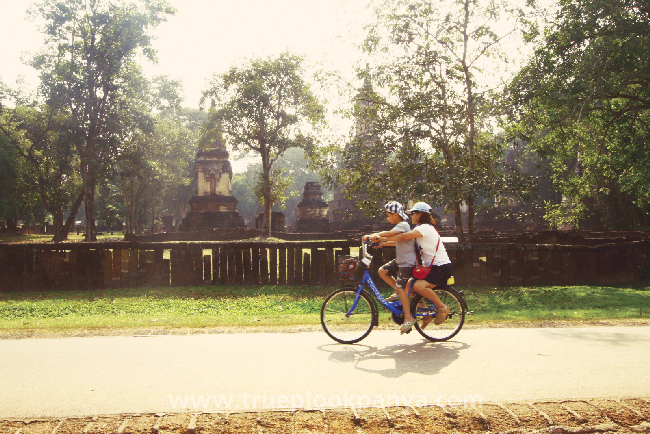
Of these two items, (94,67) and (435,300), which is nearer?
(435,300)

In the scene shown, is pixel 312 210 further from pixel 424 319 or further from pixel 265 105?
pixel 424 319

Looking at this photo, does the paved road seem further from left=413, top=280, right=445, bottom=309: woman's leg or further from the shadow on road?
left=413, top=280, right=445, bottom=309: woman's leg

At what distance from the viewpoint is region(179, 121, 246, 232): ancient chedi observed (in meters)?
41.3

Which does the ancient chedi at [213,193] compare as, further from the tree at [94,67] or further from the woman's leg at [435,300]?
the woman's leg at [435,300]

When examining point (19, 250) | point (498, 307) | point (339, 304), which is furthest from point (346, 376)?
point (19, 250)

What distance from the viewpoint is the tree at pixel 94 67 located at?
29.0 metres

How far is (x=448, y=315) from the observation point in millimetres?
6117

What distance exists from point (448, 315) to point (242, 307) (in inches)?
185

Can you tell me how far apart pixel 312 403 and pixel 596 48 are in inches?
539

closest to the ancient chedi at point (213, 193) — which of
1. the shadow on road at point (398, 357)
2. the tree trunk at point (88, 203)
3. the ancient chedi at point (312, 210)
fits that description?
the ancient chedi at point (312, 210)

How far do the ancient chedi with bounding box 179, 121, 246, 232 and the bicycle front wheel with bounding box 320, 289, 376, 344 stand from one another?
3528 centimetres

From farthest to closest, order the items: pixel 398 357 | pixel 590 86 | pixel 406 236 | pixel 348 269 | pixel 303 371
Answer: pixel 590 86 < pixel 348 269 < pixel 406 236 < pixel 398 357 < pixel 303 371

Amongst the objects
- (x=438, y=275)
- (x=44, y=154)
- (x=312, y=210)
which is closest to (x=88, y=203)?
(x=44, y=154)

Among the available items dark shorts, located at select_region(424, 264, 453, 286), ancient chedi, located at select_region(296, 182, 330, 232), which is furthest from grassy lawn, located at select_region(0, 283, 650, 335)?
ancient chedi, located at select_region(296, 182, 330, 232)
